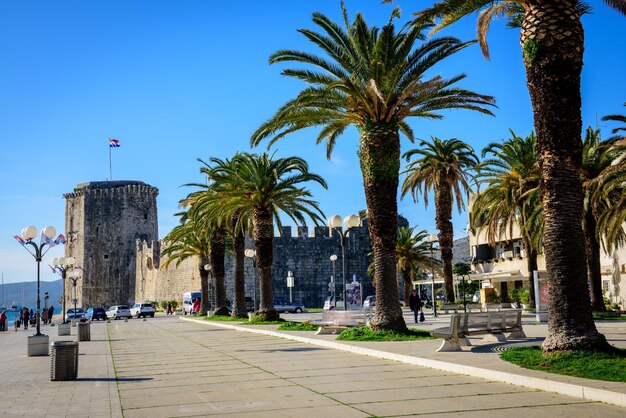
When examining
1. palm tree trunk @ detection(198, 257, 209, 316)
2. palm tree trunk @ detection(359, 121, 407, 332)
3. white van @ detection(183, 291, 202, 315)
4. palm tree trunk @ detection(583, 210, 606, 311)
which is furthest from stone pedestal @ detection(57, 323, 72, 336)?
white van @ detection(183, 291, 202, 315)

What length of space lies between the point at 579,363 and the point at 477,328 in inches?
164

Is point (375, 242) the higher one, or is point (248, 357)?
point (375, 242)

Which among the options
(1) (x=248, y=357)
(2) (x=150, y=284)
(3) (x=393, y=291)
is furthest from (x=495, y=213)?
(2) (x=150, y=284)

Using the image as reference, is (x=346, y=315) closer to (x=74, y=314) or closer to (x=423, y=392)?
(x=423, y=392)

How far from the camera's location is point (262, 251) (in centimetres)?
2697

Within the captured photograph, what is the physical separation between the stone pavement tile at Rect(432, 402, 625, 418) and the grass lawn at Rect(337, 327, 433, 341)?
8973mm

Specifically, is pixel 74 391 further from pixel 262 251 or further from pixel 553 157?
pixel 262 251

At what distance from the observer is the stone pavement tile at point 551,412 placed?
22.6 ft

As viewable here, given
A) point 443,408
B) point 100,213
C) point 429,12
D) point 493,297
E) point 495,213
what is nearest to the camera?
point 443,408

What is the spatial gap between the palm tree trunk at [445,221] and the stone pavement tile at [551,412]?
24.9 meters

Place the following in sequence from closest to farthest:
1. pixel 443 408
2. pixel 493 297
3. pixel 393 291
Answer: pixel 443 408 < pixel 393 291 < pixel 493 297

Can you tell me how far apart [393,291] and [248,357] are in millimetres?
4328

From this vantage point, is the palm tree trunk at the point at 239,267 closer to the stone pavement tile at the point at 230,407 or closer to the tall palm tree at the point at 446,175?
the tall palm tree at the point at 446,175

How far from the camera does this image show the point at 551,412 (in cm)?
705
